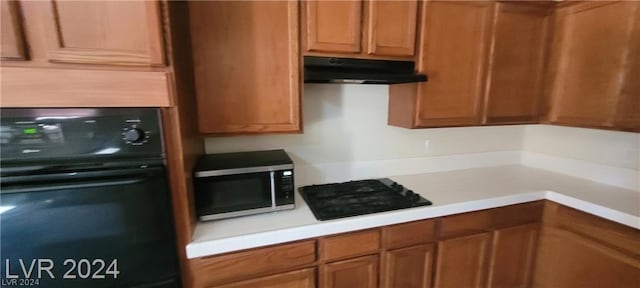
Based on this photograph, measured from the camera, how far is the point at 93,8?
888mm

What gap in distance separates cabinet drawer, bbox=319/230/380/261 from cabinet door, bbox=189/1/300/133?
0.60m

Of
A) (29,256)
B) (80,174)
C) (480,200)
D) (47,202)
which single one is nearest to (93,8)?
(80,174)

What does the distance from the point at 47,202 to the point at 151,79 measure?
1.72 ft

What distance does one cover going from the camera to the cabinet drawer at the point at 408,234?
4.56ft

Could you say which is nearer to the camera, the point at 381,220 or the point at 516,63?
the point at 381,220

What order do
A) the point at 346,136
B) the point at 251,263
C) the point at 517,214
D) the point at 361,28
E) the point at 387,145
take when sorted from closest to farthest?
the point at 251,263, the point at 361,28, the point at 517,214, the point at 346,136, the point at 387,145

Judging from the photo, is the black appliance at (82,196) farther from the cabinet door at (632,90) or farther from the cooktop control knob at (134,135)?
the cabinet door at (632,90)

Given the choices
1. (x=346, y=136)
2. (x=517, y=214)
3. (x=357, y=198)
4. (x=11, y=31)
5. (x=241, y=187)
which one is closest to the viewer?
(x=11, y=31)

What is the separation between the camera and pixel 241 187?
1296 mm

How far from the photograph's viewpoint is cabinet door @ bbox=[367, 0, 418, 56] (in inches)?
55.9

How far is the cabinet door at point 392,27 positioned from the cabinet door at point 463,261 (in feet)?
3.58

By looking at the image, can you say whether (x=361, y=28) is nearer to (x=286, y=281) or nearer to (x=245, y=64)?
(x=245, y=64)

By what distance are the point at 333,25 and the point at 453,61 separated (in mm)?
759

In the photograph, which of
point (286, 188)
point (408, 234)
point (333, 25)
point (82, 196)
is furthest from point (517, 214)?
point (82, 196)
